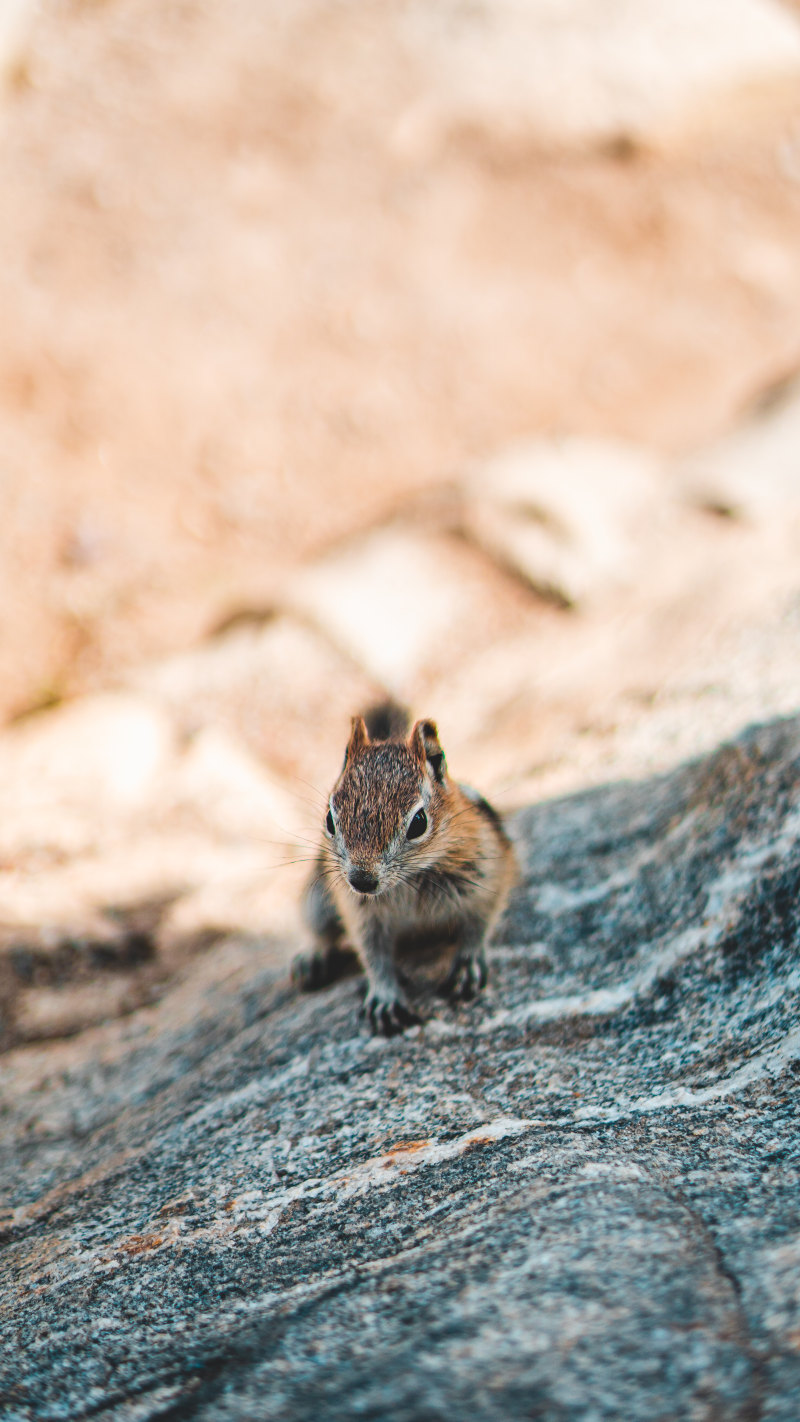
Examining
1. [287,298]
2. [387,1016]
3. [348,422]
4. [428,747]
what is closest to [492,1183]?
[387,1016]

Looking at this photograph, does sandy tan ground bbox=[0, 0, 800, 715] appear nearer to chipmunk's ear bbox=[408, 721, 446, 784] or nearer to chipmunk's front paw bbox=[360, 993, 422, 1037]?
chipmunk's ear bbox=[408, 721, 446, 784]

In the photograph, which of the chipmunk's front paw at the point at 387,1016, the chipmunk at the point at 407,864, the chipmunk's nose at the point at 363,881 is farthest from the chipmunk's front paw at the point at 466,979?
the chipmunk's nose at the point at 363,881

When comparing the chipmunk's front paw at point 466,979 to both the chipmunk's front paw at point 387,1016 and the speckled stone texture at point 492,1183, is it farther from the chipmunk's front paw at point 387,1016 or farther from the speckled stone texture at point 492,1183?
the chipmunk's front paw at point 387,1016

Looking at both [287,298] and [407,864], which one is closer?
[407,864]

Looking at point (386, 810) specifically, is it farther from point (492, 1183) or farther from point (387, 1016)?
point (492, 1183)

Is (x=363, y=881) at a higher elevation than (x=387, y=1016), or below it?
higher

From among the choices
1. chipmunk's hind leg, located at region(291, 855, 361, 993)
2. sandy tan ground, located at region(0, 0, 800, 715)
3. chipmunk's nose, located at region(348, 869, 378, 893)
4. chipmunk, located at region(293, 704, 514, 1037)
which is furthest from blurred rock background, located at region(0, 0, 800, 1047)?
chipmunk's nose, located at region(348, 869, 378, 893)
